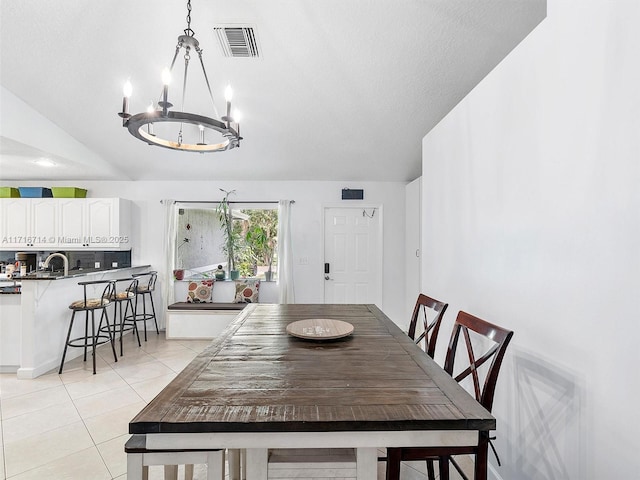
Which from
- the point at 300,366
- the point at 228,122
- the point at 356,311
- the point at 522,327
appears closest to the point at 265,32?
the point at 228,122

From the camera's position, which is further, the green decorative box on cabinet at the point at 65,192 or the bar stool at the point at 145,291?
the green decorative box on cabinet at the point at 65,192

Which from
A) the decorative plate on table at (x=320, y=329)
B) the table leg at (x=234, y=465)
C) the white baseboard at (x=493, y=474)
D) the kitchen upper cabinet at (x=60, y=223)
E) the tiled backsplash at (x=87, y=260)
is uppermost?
the kitchen upper cabinet at (x=60, y=223)

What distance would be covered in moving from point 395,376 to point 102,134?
14.8 ft

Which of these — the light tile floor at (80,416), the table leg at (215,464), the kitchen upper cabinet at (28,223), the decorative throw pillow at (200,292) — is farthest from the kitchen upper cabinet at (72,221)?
the table leg at (215,464)

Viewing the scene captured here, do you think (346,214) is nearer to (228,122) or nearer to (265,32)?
(265,32)

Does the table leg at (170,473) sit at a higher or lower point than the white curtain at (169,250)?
lower

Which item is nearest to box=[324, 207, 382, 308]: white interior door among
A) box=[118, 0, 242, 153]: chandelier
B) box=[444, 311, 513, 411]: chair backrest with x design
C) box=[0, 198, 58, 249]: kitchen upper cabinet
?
box=[118, 0, 242, 153]: chandelier

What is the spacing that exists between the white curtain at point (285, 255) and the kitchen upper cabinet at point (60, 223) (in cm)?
239

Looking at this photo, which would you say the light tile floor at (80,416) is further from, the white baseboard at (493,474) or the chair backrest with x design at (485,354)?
the chair backrest with x design at (485,354)

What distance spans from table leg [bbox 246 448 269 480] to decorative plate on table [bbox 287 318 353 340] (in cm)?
70

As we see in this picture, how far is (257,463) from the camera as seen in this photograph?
1188 millimetres

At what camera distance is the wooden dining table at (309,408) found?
1.03 metres

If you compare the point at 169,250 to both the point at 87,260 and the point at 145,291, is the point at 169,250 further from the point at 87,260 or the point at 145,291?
the point at 87,260

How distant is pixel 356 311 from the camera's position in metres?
2.70
